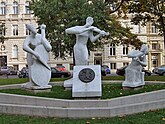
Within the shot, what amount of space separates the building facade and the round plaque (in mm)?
41641

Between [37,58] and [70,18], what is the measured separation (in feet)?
49.2

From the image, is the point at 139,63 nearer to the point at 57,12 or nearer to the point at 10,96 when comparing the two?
the point at 10,96

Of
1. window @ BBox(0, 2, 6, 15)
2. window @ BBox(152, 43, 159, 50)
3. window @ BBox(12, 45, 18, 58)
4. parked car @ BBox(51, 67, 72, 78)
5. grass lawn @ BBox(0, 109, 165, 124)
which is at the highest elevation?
window @ BBox(0, 2, 6, 15)

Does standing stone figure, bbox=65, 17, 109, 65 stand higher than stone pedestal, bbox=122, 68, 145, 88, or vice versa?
standing stone figure, bbox=65, 17, 109, 65

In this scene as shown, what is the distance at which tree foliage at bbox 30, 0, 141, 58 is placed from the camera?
25.2 metres

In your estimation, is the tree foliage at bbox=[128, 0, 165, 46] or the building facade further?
the building facade

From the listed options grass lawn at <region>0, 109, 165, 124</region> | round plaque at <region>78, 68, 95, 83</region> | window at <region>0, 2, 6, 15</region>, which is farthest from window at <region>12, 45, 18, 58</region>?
grass lawn at <region>0, 109, 165, 124</region>

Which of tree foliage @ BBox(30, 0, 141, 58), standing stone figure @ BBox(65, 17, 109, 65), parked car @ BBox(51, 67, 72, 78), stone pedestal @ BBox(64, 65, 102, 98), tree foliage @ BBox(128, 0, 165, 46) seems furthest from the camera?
parked car @ BBox(51, 67, 72, 78)

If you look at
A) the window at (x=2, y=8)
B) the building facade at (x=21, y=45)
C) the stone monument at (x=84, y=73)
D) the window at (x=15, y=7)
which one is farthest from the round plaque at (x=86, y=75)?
the window at (x=2, y=8)

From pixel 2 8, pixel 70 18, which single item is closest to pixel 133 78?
pixel 70 18

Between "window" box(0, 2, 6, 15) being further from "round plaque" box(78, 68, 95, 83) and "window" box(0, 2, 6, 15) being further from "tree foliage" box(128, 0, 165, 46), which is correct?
"round plaque" box(78, 68, 95, 83)

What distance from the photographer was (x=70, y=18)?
25750 mm

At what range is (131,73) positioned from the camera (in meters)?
11.9

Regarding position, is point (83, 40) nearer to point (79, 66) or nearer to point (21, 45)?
point (79, 66)
